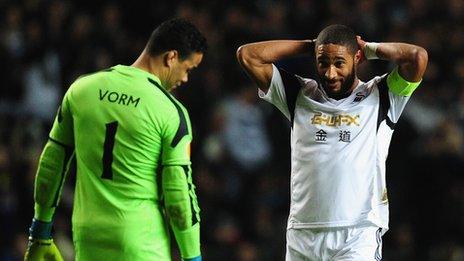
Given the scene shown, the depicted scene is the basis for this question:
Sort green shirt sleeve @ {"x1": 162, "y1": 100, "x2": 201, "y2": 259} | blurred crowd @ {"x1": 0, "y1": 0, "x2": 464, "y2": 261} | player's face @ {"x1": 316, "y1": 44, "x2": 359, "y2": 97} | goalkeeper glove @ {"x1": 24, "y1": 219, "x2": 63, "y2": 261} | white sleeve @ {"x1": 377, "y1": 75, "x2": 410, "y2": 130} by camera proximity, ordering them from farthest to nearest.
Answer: blurred crowd @ {"x1": 0, "y1": 0, "x2": 464, "y2": 261}, white sleeve @ {"x1": 377, "y1": 75, "x2": 410, "y2": 130}, player's face @ {"x1": 316, "y1": 44, "x2": 359, "y2": 97}, goalkeeper glove @ {"x1": 24, "y1": 219, "x2": 63, "y2": 261}, green shirt sleeve @ {"x1": 162, "y1": 100, "x2": 201, "y2": 259}

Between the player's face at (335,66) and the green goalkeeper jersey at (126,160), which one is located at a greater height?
the player's face at (335,66)

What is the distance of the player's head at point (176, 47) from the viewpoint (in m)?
5.68

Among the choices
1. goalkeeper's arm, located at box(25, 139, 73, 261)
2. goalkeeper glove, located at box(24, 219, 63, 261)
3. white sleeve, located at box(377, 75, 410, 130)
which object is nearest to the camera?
goalkeeper's arm, located at box(25, 139, 73, 261)

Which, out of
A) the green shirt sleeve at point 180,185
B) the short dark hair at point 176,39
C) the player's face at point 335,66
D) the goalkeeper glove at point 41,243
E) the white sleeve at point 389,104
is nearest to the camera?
the green shirt sleeve at point 180,185

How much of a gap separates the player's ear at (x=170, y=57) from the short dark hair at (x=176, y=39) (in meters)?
0.02

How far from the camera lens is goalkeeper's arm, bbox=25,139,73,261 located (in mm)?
5785

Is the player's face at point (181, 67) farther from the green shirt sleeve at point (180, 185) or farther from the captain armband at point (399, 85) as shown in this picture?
the captain armband at point (399, 85)

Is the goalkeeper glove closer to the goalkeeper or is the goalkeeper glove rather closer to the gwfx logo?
the goalkeeper

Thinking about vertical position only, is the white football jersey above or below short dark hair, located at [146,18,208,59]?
below

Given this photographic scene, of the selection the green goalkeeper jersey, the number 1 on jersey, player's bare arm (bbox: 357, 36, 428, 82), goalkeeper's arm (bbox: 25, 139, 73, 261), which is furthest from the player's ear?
player's bare arm (bbox: 357, 36, 428, 82)

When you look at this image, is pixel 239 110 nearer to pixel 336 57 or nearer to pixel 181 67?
pixel 336 57

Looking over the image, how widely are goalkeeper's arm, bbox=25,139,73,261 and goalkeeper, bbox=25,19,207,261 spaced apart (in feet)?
0.49

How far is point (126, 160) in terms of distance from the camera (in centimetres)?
554

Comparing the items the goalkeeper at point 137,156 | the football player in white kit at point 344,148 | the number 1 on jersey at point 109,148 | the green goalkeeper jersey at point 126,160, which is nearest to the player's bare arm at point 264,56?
the football player in white kit at point 344,148
